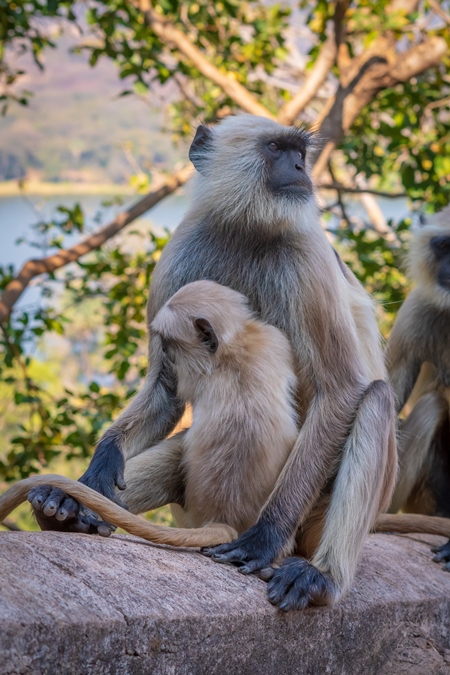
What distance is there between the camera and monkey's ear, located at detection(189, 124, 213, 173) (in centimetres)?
358

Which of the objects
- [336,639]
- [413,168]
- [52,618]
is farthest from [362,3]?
[52,618]

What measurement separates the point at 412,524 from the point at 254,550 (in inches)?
54.9

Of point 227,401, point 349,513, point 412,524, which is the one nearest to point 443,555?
point 412,524

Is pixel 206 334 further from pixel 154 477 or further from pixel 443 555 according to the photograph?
pixel 443 555

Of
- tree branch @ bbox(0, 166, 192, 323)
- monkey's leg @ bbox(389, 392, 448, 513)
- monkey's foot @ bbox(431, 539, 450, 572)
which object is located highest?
tree branch @ bbox(0, 166, 192, 323)

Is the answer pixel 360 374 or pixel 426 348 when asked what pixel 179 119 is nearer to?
pixel 426 348

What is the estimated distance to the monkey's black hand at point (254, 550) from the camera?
9.13 ft

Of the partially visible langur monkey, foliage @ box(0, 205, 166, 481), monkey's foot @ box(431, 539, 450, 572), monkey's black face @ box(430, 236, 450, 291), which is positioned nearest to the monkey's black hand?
monkey's foot @ box(431, 539, 450, 572)

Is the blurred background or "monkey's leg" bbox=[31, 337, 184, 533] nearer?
"monkey's leg" bbox=[31, 337, 184, 533]

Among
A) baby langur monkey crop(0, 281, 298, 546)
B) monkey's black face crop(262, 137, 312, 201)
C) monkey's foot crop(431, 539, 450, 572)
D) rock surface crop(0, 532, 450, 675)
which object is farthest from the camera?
monkey's foot crop(431, 539, 450, 572)

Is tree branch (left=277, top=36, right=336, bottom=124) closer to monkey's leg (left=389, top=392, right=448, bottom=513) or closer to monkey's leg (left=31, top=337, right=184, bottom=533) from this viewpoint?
monkey's leg (left=389, top=392, right=448, bottom=513)

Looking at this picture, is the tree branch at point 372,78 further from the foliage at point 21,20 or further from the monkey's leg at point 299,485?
the monkey's leg at point 299,485

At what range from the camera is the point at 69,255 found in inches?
232

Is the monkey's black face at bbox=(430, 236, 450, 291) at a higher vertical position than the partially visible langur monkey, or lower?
higher
